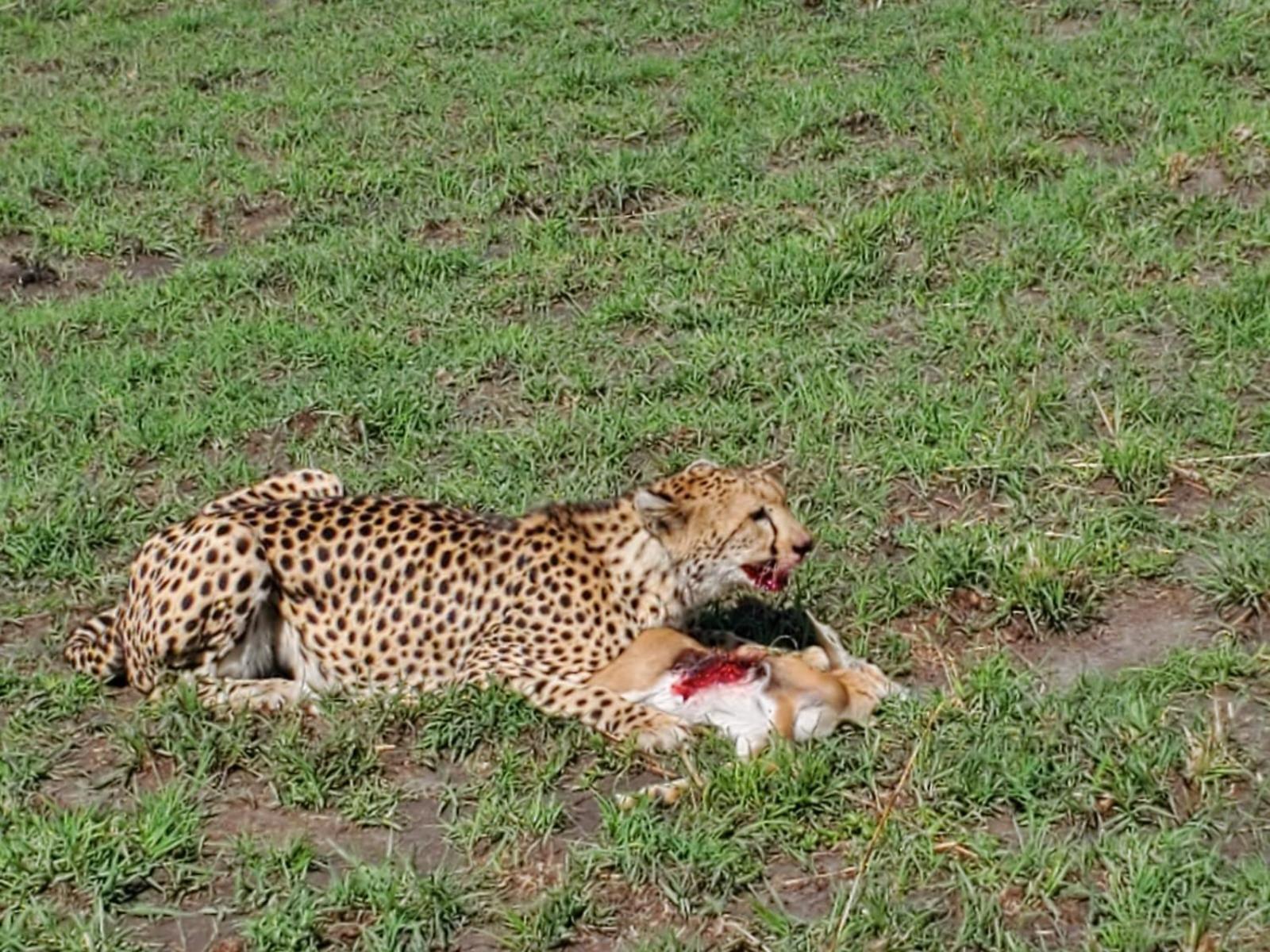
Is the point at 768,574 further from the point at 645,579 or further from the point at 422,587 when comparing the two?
the point at 422,587

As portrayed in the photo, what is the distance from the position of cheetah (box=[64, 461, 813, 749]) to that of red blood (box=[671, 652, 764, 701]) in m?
0.28

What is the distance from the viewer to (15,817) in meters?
4.35

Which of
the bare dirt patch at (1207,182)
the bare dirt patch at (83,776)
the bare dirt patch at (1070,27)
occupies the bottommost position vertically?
the bare dirt patch at (83,776)

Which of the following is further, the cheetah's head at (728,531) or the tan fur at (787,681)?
the cheetah's head at (728,531)

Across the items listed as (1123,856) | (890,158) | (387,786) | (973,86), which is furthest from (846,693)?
(973,86)

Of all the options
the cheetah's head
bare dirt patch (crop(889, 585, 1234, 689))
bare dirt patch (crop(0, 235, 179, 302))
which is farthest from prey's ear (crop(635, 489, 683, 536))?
bare dirt patch (crop(0, 235, 179, 302))

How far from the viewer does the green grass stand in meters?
4.07

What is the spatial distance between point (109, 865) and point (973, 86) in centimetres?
604

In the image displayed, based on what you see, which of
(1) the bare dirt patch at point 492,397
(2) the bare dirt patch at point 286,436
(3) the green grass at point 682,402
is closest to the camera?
(3) the green grass at point 682,402

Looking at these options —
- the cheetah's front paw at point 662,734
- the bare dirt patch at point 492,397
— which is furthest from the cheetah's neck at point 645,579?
the bare dirt patch at point 492,397

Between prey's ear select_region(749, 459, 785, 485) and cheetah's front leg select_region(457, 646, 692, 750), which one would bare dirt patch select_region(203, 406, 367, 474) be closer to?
prey's ear select_region(749, 459, 785, 485)

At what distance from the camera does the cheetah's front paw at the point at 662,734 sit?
4.52 m

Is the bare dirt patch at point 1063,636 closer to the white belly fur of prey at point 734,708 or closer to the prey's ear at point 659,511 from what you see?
the white belly fur of prey at point 734,708

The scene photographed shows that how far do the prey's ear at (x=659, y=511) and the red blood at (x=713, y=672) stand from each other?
1.31 ft
